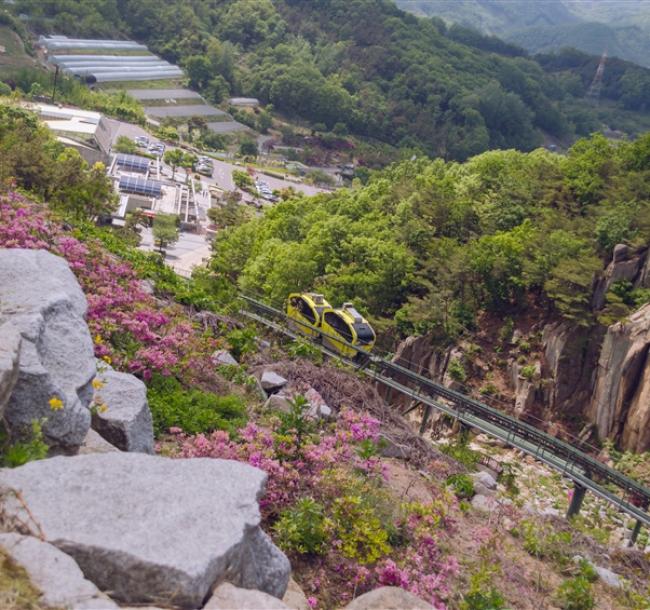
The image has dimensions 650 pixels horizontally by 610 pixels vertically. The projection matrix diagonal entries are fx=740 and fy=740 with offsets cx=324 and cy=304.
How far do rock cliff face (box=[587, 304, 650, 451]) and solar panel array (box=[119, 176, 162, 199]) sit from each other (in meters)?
48.5

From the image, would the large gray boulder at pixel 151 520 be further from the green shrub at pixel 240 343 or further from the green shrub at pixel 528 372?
the green shrub at pixel 528 372

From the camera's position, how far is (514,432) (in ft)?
60.3

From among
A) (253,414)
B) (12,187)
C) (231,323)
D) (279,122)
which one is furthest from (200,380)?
(279,122)

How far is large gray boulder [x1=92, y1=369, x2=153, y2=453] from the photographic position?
768 centimetres

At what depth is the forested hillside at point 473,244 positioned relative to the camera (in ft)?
84.1

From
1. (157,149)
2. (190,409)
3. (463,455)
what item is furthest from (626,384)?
(157,149)

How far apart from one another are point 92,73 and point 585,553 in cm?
11067

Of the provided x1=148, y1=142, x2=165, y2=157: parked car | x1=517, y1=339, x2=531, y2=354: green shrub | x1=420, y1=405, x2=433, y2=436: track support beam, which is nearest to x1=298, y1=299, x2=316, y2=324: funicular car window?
x1=420, y1=405, x2=433, y2=436: track support beam

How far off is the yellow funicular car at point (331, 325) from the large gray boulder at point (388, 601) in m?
13.6

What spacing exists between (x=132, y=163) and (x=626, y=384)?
194 ft

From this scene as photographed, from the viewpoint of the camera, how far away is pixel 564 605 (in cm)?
907

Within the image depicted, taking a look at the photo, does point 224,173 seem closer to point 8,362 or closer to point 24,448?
point 24,448

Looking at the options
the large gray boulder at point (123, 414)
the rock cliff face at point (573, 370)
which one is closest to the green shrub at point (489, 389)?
the rock cliff face at point (573, 370)

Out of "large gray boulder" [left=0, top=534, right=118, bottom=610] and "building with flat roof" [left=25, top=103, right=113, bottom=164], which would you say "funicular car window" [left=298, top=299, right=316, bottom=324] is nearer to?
"large gray boulder" [left=0, top=534, right=118, bottom=610]
